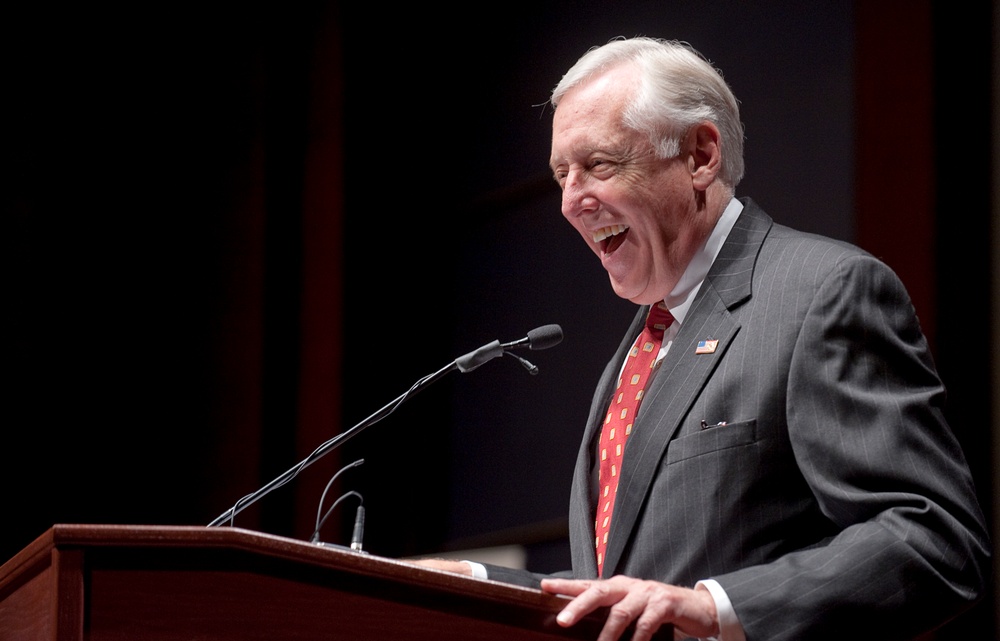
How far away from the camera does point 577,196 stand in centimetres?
188

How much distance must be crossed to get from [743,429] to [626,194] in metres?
0.54

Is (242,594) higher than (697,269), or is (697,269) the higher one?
(697,269)

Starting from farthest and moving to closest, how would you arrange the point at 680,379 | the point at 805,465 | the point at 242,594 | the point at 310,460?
the point at 310,460
the point at 680,379
the point at 805,465
the point at 242,594

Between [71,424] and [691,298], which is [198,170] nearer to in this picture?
[71,424]

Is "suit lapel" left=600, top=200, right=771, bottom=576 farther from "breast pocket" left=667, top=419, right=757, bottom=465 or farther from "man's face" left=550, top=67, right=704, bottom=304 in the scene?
"man's face" left=550, top=67, right=704, bottom=304

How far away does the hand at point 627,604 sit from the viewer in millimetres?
1052

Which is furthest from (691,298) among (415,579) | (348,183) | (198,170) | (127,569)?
(198,170)

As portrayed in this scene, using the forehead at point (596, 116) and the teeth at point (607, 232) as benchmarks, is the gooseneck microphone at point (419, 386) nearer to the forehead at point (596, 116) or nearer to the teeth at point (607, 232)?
the teeth at point (607, 232)

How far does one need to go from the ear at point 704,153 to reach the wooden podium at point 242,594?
0.97 m

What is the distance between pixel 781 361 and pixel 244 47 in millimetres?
3280

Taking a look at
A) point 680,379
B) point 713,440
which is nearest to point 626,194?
point 680,379

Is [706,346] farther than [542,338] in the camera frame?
No

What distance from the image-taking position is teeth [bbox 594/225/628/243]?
1.87 m

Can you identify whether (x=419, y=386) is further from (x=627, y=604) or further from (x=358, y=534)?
(x=627, y=604)
